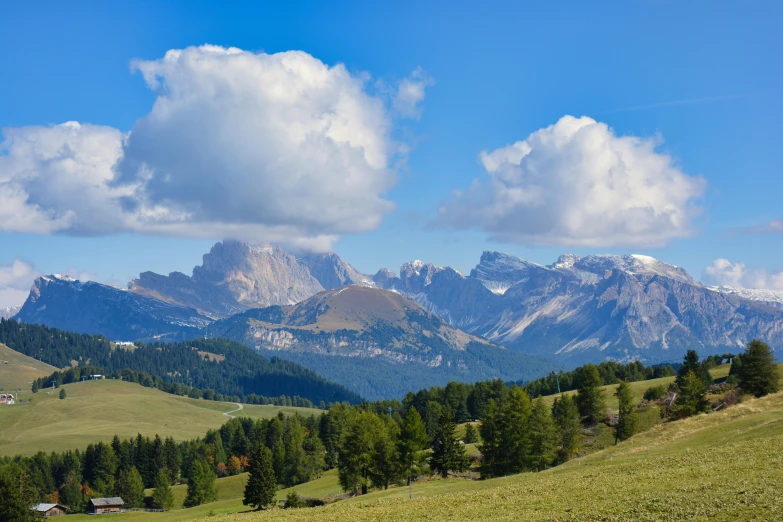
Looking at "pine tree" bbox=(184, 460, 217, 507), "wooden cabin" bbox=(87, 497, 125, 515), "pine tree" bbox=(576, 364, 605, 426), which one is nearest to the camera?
"pine tree" bbox=(576, 364, 605, 426)

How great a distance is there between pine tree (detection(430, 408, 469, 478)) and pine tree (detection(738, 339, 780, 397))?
2050 inches

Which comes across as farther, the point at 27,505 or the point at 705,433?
the point at 27,505

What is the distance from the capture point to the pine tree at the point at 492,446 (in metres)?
112

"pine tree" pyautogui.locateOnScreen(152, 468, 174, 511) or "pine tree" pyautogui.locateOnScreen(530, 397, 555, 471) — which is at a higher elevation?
"pine tree" pyautogui.locateOnScreen(530, 397, 555, 471)

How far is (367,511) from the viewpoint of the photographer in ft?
210

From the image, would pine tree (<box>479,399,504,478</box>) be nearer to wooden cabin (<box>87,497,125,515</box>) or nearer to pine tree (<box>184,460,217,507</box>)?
pine tree (<box>184,460,217,507</box>)

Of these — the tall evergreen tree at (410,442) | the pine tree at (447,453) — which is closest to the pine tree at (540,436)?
the pine tree at (447,453)

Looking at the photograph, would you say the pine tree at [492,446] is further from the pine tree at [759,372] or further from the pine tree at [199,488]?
the pine tree at [199,488]

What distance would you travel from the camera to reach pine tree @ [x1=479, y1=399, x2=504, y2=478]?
112500mm

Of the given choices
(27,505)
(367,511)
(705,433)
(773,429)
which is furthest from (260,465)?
(773,429)

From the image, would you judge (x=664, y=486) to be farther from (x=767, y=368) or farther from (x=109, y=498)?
(x=109, y=498)

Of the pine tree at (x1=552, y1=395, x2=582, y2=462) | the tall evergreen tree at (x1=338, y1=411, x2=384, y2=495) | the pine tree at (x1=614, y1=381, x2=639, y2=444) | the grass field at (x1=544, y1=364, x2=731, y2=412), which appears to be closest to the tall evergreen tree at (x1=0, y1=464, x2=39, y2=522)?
the tall evergreen tree at (x1=338, y1=411, x2=384, y2=495)

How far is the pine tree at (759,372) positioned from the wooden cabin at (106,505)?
424 ft

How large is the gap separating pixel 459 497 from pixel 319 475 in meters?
117
